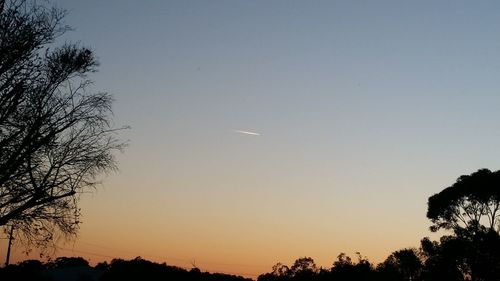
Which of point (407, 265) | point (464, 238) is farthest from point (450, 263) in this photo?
point (407, 265)

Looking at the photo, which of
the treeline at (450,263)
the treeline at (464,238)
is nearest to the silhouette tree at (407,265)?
the treeline at (450,263)

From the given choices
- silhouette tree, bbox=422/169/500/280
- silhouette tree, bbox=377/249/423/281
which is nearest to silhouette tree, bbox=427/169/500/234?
silhouette tree, bbox=422/169/500/280

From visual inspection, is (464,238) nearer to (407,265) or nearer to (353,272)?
(353,272)

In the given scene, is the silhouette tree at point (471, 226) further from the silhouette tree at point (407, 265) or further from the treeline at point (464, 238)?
the silhouette tree at point (407, 265)

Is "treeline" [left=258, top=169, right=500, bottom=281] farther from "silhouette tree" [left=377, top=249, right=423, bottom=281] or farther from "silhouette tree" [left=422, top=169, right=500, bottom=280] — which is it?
"silhouette tree" [left=377, top=249, right=423, bottom=281]

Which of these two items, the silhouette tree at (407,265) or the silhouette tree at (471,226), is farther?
the silhouette tree at (407,265)

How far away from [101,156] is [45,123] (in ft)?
7.26

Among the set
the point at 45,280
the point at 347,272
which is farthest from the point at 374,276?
the point at 45,280

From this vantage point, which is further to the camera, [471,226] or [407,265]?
[407,265]

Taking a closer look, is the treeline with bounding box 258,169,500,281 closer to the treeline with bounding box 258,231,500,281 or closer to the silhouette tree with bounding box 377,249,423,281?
the treeline with bounding box 258,231,500,281

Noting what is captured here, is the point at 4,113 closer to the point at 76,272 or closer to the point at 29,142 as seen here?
the point at 29,142

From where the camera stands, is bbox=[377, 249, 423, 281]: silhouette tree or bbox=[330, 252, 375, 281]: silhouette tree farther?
bbox=[377, 249, 423, 281]: silhouette tree

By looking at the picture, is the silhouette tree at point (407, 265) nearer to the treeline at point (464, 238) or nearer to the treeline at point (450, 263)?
the treeline at point (450, 263)

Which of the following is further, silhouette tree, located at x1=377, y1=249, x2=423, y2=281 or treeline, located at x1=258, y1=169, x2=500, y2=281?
silhouette tree, located at x1=377, y1=249, x2=423, y2=281
